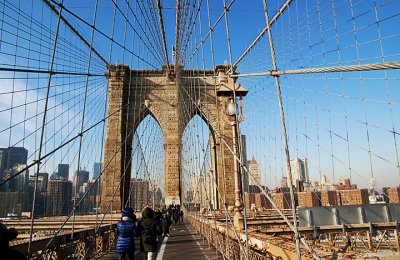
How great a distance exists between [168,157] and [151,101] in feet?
14.5

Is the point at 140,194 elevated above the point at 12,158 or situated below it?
below

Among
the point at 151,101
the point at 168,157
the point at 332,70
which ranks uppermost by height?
the point at 151,101

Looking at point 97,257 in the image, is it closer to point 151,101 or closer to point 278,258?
point 278,258

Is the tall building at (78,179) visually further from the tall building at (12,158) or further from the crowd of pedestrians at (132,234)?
the crowd of pedestrians at (132,234)

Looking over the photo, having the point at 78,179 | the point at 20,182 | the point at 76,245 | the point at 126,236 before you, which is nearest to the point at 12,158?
the point at 20,182

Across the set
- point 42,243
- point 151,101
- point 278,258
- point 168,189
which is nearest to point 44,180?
point 42,243

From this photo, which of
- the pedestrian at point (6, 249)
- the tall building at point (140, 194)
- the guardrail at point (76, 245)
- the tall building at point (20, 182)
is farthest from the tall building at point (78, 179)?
the pedestrian at point (6, 249)

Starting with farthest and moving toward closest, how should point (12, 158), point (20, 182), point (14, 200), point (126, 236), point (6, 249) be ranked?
point (14, 200), point (20, 182), point (12, 158), point (126, 236), point (6, 249)

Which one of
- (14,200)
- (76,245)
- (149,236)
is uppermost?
(14,200)

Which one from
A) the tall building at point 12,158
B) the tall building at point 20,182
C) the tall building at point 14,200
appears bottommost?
the tall building at point 14,200

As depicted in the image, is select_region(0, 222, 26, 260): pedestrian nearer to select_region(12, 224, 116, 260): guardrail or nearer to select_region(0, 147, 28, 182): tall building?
select_region(12, 224, 116, 260): guardrail

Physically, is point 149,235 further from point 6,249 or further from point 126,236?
point 6,249

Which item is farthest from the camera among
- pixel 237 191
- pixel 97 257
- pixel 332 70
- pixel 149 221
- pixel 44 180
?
pixel 44 180

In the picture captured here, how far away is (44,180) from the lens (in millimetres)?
8945
